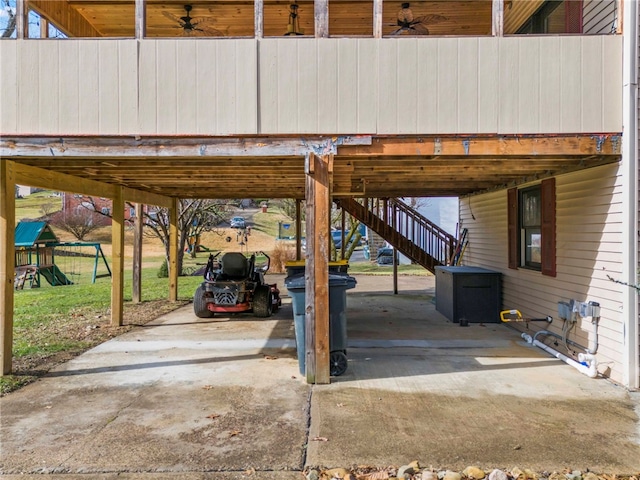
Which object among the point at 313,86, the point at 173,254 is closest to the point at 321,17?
the point at 313,86

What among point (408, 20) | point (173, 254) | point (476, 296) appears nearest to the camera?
point (408, 20)

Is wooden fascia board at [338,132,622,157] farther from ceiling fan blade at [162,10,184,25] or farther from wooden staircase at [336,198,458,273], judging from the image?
wooden staircase at [336,198,458,273]

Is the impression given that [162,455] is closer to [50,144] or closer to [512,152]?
[50,144]

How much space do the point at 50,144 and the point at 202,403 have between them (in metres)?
3.30

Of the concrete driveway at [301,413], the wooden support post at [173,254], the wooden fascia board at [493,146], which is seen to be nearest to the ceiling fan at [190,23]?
the wooden fascia board at [493,146]

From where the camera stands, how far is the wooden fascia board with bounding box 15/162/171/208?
5.48 metres

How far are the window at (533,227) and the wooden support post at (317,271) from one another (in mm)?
3593

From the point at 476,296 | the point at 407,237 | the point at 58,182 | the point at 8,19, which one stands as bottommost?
the point at 476,296

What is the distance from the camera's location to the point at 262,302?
8609mm

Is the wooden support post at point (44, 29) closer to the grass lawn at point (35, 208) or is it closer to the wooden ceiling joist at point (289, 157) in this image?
the wooden ceiling joist at point (289, 157)

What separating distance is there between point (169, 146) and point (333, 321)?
2.72m

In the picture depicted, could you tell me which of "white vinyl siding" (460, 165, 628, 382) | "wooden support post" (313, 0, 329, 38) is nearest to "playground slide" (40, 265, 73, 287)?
"wooden support post" (313, 0, 329, 38)

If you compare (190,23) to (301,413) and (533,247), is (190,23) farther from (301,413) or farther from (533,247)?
(533,247)

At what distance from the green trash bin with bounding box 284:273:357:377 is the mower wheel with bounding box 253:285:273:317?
3.56 meters
